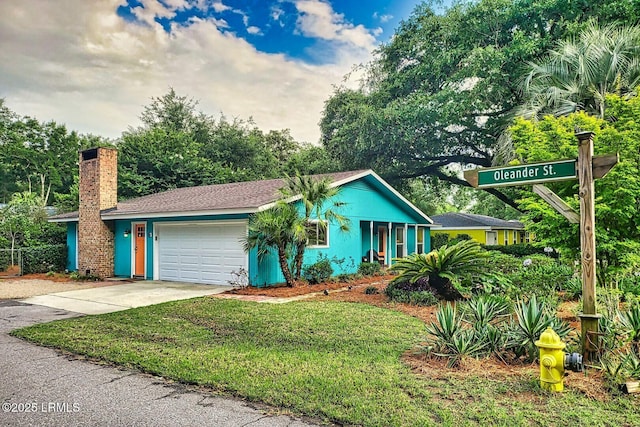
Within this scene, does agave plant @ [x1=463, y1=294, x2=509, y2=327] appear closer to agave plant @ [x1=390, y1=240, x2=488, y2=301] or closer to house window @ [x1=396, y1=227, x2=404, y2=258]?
agave plant @ [x1=390, y1=240, x2=488, y2=301]

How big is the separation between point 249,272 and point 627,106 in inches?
354

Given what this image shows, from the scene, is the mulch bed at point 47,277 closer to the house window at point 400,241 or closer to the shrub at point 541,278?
the house window at point 400,241

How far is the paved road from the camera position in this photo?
135 inches

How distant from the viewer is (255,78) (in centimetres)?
1738

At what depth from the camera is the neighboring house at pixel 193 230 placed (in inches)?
472

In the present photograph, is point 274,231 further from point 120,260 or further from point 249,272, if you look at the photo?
point 120,260

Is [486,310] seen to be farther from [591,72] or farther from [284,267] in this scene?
[591,72]

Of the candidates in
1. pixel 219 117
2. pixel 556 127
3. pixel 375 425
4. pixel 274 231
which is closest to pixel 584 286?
pixel 375 425

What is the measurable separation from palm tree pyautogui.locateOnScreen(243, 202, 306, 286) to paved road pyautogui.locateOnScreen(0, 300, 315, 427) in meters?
5.90

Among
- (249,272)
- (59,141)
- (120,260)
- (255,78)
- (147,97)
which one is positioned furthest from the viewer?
(59,141)

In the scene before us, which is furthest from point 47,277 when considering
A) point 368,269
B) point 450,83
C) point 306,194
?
point 450,83

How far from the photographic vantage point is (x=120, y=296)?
33.9ft

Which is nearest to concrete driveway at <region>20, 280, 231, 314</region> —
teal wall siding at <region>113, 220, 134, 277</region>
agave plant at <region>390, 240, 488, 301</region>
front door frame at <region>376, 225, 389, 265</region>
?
teal wall siding at <region>113, 220, 134, 277</region>

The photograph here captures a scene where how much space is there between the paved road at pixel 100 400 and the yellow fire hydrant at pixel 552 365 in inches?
87.9
